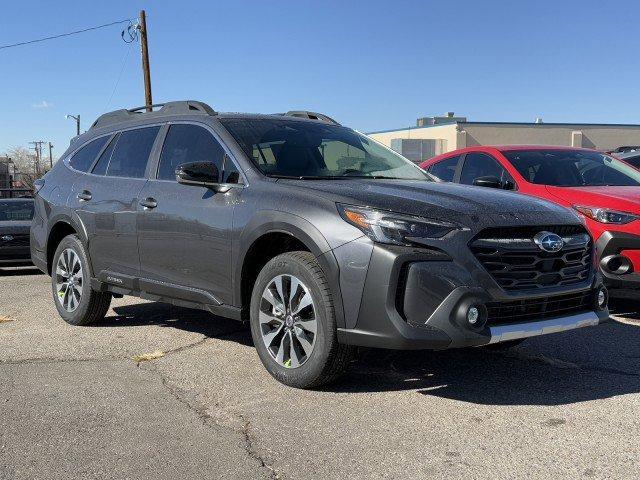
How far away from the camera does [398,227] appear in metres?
3.93

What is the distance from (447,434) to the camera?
141 inches

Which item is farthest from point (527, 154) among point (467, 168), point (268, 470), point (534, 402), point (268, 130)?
point (268, 470)

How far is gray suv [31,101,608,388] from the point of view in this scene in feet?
12.7

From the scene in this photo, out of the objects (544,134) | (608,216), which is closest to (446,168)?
(608,216)

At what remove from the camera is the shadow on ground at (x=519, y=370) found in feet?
14.0

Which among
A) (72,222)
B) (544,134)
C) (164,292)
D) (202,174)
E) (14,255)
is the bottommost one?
(14,255)

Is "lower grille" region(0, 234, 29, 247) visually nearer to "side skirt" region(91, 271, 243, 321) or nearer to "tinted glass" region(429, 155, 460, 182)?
"side skirt" region(91, 271, 243, 321)

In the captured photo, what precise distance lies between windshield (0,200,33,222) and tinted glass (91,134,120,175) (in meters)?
7.54

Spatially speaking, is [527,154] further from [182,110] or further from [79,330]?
[79,330]

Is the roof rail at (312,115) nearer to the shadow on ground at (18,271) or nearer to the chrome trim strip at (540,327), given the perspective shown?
the chrome trim strip at (540,327)

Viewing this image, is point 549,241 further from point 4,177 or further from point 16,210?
point 4,177

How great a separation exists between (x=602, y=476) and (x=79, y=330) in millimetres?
4657

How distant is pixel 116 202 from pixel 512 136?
4427 cm

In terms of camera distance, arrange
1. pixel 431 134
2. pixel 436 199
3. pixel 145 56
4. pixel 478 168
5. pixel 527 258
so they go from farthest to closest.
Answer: pixel 431 134, pixel 145 56, pixel 478 168, pixel 436 199, pixel 527 258
